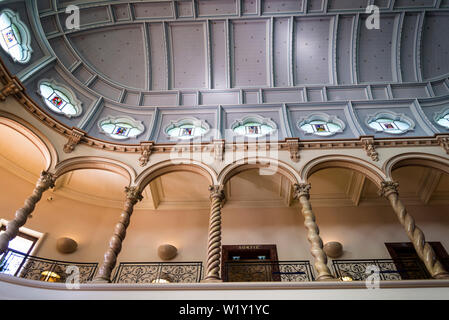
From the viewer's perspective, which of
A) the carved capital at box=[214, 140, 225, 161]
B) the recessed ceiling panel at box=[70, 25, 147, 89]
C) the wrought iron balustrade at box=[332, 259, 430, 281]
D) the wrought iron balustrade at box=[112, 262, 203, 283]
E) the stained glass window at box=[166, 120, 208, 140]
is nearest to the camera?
the wrought iron balustrade at box=[332, 259, 430, 281]

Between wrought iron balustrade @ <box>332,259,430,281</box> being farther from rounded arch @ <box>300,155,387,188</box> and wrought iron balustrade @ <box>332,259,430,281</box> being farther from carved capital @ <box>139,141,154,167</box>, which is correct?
carved capital @ <box>139,141,154,167</box>

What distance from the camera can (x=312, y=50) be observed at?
12.4 m

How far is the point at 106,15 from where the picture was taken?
11562 millimetres

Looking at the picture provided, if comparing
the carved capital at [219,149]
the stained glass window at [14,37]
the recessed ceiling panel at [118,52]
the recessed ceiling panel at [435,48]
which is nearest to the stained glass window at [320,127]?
the carved capital at [219,149]

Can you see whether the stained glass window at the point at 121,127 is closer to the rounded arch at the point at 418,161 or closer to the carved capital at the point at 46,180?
the carved capital at the point at 46,180

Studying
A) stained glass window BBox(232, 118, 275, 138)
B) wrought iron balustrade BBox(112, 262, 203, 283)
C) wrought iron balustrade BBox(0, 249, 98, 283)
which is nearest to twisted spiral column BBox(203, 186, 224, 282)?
wrought iron balustrade BBox(112, 262, 203, 283)

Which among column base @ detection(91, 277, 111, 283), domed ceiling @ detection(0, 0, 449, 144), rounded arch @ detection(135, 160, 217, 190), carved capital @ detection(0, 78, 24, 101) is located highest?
domed ceiling @ detection(0, 0, 449, 144)

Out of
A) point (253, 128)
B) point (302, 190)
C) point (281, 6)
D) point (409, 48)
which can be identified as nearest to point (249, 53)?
point (281, 6)

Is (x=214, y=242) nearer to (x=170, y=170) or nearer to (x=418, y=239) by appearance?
(x=170, y=170)

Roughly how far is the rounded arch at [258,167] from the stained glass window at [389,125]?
3.98m

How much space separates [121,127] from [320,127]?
24.4ft

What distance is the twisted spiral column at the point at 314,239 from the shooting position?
652 centimetres

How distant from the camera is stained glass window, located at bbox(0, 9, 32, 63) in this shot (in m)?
8.55

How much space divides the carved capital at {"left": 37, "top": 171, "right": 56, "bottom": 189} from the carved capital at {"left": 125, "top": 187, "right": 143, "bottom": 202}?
2.05m
